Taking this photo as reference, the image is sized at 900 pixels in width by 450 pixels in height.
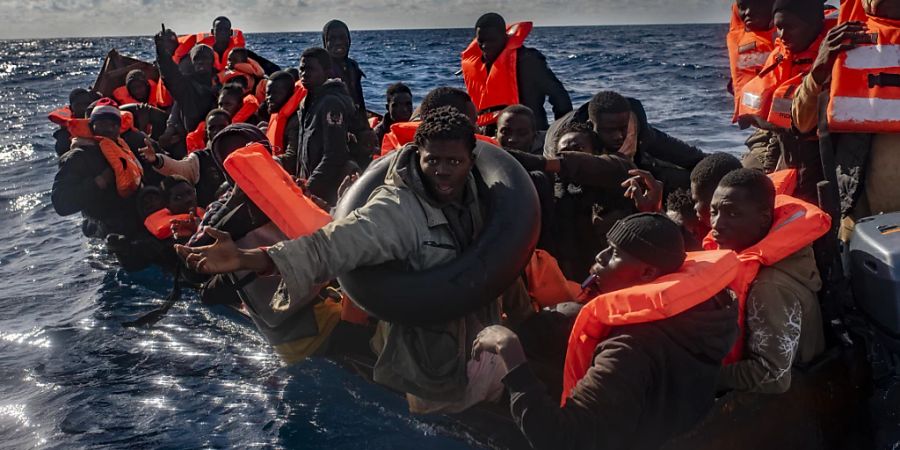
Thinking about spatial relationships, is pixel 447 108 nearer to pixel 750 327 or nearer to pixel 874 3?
pixel 750 327

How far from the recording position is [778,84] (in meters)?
4.76

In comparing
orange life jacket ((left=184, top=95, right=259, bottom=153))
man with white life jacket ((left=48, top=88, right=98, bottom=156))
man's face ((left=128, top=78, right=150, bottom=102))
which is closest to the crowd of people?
orange life jacket ((left=184, top=95, right=259, bottom=153))

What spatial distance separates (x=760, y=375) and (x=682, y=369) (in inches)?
25.0

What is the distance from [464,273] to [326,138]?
10.2ft

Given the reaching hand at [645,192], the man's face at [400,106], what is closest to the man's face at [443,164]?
the reaching hand at [645,192]

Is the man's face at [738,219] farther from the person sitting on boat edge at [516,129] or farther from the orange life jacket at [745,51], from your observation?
the orange life jacket at [745,51]

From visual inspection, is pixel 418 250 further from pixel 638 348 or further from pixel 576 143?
pixel 576 143

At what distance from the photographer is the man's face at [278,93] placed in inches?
263

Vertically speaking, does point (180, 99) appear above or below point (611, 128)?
above

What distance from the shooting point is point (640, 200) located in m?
4.04

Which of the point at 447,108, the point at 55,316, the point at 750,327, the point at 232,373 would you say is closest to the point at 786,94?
the point at 750,327

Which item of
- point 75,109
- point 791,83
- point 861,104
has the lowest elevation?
point 75,109

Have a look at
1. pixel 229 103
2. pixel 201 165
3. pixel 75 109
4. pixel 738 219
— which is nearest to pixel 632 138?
Answer: pixel 738 219

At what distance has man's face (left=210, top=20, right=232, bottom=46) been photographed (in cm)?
1151
